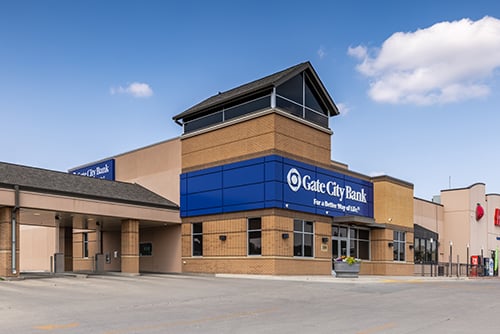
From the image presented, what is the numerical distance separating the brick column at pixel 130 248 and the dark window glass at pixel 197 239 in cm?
337

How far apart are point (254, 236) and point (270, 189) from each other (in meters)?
2.58

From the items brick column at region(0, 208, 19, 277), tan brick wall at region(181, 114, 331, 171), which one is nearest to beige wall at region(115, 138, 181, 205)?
tan brick wall at region(181, 114, 331, 171)

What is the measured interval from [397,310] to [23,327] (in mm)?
8659

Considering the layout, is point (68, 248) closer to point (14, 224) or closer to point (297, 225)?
point (14, 224)

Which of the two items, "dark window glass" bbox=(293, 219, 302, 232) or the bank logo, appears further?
"dark window glass" bbox=(293, 219, 302, 232)

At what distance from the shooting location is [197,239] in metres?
31.5

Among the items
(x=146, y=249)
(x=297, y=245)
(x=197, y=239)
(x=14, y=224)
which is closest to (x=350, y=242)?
(x=297, y=245)

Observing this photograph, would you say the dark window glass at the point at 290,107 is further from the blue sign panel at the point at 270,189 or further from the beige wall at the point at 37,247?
the beige wall at the point at 37,247

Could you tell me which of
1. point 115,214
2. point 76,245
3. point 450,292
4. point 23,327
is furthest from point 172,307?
point 76,245

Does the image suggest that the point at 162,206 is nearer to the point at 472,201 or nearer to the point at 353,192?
the point at 353,192

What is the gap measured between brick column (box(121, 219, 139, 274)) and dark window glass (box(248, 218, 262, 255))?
20.0 ft

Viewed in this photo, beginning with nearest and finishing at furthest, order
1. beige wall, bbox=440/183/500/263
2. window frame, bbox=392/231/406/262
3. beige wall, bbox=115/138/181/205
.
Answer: beige wall, bbox=115/138/181/205, window frame, bbox=392/231/406/262, beige wall, bbox=440/183/500/263

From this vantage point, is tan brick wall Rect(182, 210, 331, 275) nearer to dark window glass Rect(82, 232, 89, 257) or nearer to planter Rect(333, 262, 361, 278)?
planter Rect(333, 262, 361, 278)

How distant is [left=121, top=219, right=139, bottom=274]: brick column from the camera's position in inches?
1158
